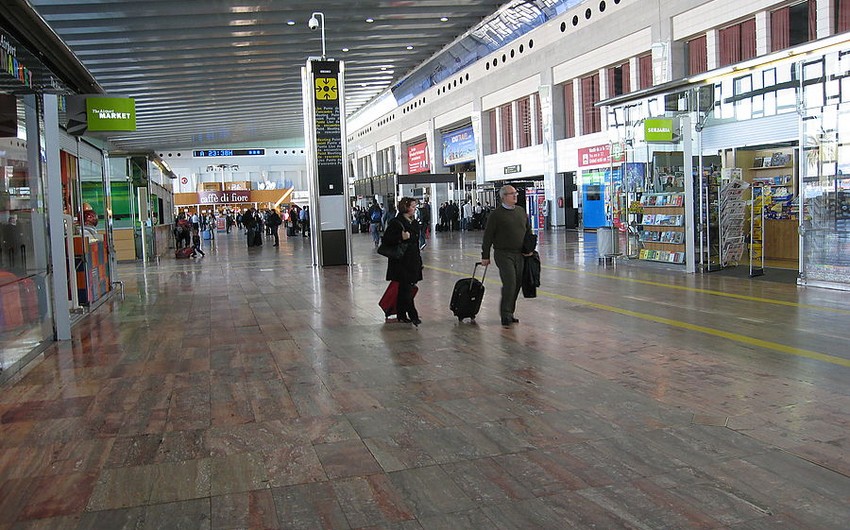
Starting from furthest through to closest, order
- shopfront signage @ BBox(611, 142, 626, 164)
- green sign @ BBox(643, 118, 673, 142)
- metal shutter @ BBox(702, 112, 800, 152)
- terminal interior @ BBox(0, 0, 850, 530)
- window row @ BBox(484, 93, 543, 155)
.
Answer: window row @ BBox(484, 93, 543, 155) < metal shutter @ BBox(702, 112, 800, 152) < shopfront signage @ BBox(611, 142, 626, 164) < green sign @ BBox(643, 118, 673, 142) < terminal interior @ BBox(0, 0, 850, 530)

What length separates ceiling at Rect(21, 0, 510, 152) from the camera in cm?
2186

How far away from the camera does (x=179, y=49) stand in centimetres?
2667

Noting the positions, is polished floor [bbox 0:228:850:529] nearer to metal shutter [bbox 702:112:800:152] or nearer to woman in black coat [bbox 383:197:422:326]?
woman in black coat [bbox 383:197:422:326]

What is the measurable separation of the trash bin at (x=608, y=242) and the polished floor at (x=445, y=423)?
5858 mm

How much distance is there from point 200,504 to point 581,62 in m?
26.7

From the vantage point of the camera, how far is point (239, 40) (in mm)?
26094

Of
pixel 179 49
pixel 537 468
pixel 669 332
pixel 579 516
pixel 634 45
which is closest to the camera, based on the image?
pixel 579 516

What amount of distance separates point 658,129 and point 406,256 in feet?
22.7

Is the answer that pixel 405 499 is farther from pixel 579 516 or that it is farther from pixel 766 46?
pixel 766 46

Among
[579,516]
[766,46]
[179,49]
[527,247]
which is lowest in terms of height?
[579,516]

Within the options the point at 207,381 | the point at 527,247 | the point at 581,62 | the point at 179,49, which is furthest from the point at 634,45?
the point at 207,381

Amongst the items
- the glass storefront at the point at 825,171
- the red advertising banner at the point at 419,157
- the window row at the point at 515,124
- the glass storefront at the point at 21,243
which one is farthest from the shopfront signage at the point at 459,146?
the glass storefront at the point at 21,243

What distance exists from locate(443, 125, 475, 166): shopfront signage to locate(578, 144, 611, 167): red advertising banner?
1098cm

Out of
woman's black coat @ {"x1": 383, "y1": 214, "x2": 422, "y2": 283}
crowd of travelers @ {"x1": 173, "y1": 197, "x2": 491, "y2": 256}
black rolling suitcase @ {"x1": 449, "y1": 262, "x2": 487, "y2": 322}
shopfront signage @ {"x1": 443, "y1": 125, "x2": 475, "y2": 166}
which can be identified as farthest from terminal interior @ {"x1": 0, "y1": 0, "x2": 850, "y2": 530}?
shopfront signage @ {"x1": 443, "y1": 125, "x2": 475, "y2": 166}
